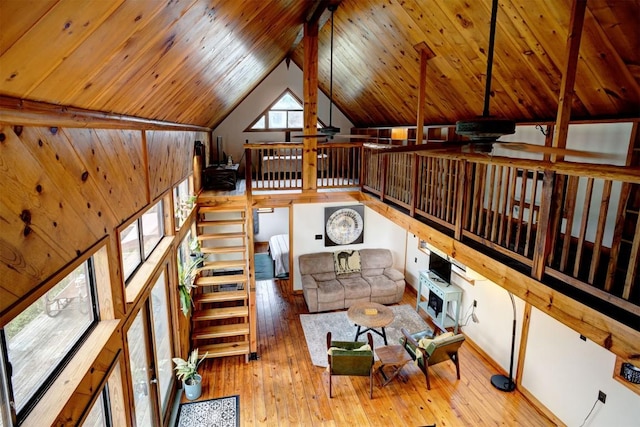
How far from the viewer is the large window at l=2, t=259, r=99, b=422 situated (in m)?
1.75

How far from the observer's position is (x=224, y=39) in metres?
3.73

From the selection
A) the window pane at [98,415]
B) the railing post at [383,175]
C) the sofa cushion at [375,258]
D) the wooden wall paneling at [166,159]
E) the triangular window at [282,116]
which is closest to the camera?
the window pane at [98,415]

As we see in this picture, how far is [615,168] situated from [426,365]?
4.39 metres

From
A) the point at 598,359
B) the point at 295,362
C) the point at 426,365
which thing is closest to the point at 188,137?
the point at 295,362

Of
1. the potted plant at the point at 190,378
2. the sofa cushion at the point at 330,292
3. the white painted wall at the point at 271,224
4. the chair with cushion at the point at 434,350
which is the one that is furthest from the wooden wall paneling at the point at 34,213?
the white painted wall at the point at 271,224

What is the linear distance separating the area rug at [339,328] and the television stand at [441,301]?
1.20ft

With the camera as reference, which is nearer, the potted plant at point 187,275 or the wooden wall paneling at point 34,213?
the wooden wall paneling at point 34,213

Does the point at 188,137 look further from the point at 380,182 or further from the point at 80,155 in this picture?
the point at 80,155

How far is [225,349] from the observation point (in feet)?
22.0

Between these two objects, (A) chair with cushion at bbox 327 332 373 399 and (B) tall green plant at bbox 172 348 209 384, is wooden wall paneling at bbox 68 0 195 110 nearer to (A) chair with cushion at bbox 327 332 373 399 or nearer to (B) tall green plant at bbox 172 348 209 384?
(B) tall green plant at bbox 172 348 209 384

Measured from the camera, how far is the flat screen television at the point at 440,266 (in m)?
7.87

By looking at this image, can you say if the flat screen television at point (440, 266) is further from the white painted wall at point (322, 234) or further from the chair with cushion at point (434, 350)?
the chair with cushion at point (434, 350)

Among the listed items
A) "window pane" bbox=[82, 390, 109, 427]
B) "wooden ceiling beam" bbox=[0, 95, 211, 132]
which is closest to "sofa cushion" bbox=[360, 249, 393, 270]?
"window pane" bbox=[82, 390, 109, 427]

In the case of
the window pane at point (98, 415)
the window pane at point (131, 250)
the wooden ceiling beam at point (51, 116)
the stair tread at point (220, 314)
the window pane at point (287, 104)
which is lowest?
the stair tread at point (220, 314)
